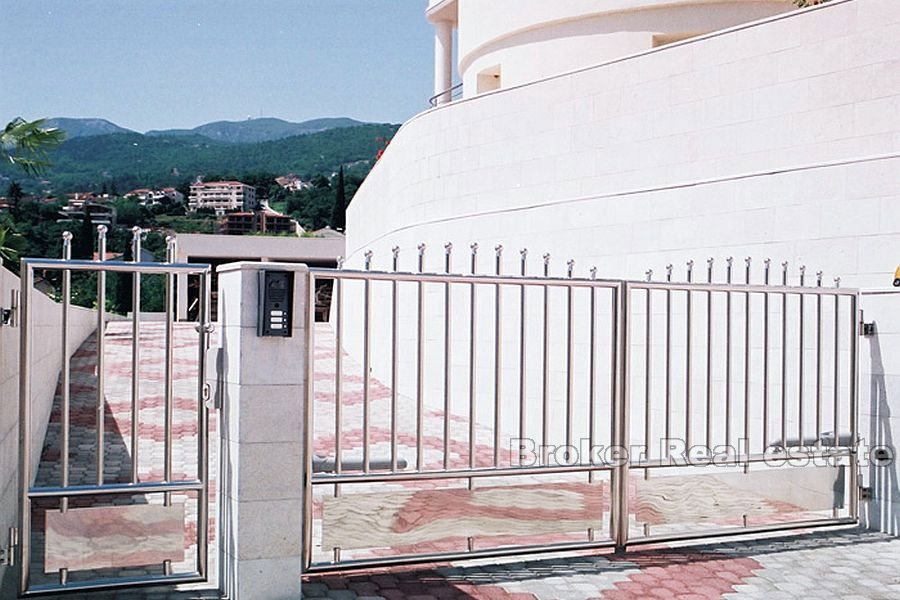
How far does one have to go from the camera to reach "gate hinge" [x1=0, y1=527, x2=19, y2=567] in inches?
177

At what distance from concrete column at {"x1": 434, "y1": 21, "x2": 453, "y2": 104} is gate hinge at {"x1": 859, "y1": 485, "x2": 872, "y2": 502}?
1459cm

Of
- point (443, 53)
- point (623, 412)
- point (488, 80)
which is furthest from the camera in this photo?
point (443, 53)

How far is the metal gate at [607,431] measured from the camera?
17.7ft

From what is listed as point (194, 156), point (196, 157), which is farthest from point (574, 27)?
point (194, 156)

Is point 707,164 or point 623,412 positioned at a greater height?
point 707,164

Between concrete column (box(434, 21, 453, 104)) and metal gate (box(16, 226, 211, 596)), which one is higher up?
concrete column (box(434, 21, 453, 104))

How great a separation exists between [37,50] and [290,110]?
33.8 meters

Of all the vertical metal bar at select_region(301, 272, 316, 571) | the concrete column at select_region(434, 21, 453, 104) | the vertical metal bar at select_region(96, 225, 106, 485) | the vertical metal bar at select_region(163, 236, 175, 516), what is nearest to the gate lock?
the vertical metal bar at select_region(301, 272, 316, 571)

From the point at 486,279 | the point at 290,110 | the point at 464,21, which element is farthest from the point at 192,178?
the point at 486,279

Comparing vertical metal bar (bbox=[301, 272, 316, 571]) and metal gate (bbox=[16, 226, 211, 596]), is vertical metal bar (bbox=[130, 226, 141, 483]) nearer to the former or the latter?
metal gate (bbox=[16, 226, 211, 596])

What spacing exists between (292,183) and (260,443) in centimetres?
7880

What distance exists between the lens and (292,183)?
82.0m

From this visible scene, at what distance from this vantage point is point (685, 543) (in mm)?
6414

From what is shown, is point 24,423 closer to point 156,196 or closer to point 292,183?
point 156,196
